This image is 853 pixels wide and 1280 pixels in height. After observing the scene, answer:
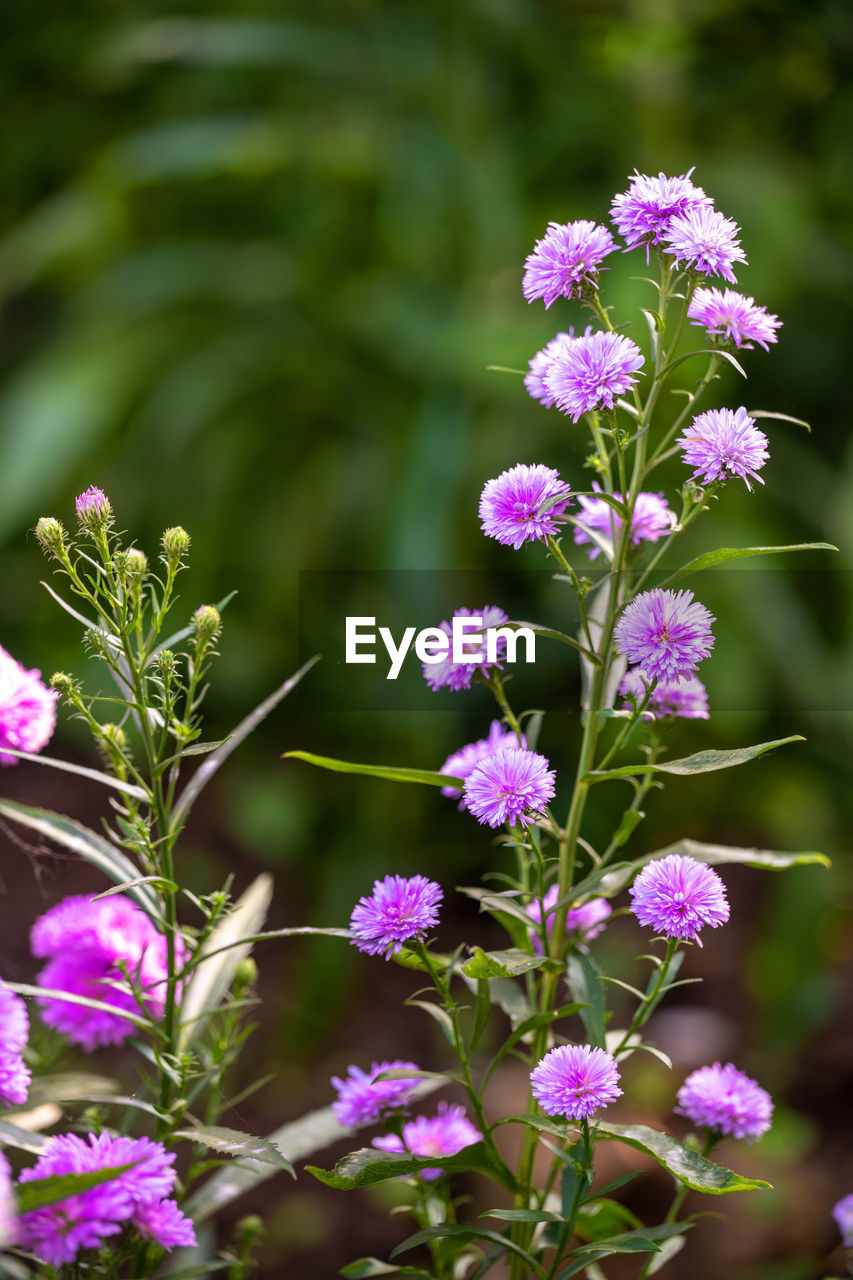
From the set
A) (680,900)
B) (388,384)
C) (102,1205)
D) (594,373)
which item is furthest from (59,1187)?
(388,384)

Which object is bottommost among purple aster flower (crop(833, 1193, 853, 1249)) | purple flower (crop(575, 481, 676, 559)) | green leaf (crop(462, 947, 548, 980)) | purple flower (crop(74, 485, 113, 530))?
purple aster flower (crop(833, 1193, 853, 1249))

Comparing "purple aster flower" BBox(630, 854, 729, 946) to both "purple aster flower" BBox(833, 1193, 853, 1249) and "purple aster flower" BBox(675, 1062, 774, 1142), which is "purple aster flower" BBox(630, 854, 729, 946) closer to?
"purple aster flower" BBox(675, 1062, 774, 1142)

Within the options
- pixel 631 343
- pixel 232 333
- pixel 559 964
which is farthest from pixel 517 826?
pixel 232 333

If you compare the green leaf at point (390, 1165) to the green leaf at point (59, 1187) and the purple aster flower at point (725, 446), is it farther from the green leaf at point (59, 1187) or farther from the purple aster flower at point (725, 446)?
the purple aster flower at point (725, 446)

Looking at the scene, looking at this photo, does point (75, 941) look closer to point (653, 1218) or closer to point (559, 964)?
point (559, 964)

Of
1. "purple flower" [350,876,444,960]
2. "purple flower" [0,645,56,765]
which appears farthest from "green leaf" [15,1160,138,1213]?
"purple flower" [0,645,56,765]

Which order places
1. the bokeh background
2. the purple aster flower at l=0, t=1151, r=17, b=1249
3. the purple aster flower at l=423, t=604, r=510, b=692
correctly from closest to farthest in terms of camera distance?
the purple aster flower at l=0, t=1151, r=17, b=1249 → the purple aster flower at l=423, t=604, r=510, b=692 → the bokeh background

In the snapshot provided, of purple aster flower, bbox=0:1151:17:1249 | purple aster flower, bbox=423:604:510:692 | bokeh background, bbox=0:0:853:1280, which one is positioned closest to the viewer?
purple aster flower, bbox=0:1151:17:1249

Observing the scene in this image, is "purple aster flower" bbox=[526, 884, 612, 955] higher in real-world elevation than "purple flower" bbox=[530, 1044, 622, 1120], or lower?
higher
